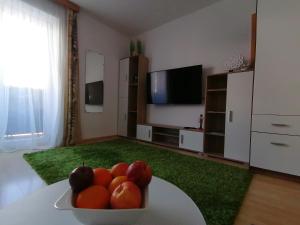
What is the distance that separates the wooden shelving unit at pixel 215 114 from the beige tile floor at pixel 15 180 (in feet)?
7.32

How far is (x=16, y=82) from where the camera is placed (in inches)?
100

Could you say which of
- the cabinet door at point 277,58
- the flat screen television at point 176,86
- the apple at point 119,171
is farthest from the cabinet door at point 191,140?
the apple at point 119,171

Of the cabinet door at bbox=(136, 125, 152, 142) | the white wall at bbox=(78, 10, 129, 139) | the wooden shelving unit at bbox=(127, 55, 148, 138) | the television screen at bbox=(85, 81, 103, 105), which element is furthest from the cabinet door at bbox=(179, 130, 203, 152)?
the television screen at bbox=(85, 81, 103, 105)

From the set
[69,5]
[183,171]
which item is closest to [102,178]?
[183,171]

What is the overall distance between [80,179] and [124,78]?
3.57 m

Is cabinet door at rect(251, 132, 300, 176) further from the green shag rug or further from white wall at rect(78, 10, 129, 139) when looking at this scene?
white wall at rect(78, 10, 129, 139)

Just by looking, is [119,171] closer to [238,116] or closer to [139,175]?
[139,175]

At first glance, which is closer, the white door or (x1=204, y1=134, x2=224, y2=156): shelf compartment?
the white door

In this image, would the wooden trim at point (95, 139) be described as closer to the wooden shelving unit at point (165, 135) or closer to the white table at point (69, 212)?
the wooden shelving unit at point (165, 135)

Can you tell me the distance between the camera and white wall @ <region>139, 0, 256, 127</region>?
2668 mm

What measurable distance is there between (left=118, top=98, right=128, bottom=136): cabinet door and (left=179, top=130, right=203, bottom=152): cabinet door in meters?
1.42

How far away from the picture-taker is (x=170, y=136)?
3.41m

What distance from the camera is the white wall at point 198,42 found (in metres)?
2.67

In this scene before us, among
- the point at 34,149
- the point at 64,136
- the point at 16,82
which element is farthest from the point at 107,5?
the point at 34,149
